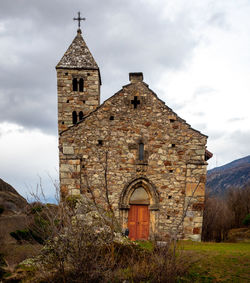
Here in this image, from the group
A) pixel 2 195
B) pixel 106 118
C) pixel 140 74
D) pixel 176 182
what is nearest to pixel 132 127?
pixel 106 118

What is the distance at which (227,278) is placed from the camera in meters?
6.11

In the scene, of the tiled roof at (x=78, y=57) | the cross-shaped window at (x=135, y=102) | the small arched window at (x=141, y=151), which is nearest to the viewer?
the small arched window at (x=141, y=151)

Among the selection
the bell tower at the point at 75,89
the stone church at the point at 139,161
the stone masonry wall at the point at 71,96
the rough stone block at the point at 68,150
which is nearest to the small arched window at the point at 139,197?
the stone church at the point at 139,161

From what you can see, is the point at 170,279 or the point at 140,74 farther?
the point at 140,74

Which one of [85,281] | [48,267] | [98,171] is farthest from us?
[98,171]

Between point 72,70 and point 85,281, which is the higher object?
point 72,70

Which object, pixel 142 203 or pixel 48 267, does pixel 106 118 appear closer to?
pixel 142 203

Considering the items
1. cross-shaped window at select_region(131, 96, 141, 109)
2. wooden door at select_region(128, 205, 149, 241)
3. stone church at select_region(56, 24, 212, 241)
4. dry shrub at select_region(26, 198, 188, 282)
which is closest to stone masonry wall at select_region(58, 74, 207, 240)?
stone church at select_region(56, 24, 212, 241)

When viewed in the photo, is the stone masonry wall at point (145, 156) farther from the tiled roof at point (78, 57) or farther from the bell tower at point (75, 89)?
the tiled roof at point (78, 57)

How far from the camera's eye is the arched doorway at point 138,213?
457 inches

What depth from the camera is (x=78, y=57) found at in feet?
57.6

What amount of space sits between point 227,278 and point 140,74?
A: 8.95 meters

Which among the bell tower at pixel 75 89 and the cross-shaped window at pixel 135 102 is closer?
the cross-shaped window at pixel 135 102

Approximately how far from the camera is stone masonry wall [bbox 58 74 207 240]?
37.0ft
